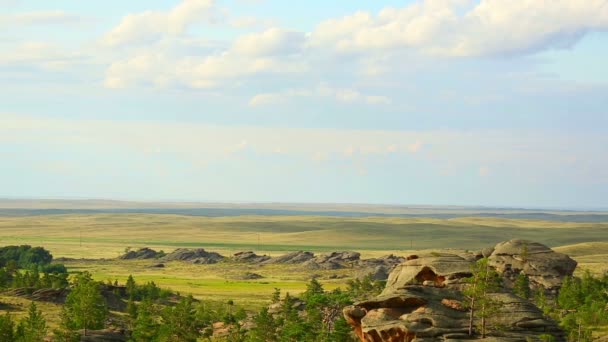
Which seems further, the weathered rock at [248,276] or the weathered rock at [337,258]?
the weathered rock at [337,258]

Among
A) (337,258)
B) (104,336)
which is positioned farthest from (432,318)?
(337,258)

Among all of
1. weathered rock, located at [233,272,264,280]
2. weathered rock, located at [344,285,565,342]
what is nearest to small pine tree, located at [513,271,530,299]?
weathered rock, located at [344,285,565,342]

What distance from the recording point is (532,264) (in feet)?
323

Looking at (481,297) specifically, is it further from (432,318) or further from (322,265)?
(322,265)

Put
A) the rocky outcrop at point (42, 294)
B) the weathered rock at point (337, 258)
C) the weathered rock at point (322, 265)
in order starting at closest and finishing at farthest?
the rocky outcrop at point (42, 294) < the weathered rock at point (322, 265) < the weathered rock at point (337, 258)

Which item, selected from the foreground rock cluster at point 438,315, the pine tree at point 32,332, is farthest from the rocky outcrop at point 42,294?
the foreground rock cluster at point 438,315

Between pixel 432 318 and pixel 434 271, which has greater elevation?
pixel 434 271

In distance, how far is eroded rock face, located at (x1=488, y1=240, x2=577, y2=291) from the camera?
97125 mm

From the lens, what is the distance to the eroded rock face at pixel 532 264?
97125mm

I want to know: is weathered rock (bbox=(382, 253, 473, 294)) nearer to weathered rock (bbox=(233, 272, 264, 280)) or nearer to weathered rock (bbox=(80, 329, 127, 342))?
weathered rock (bbox=(80, 329, 127, 342))

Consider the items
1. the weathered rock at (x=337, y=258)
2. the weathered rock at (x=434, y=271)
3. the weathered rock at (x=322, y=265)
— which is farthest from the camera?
the weathered rock at (x=337, y=258)

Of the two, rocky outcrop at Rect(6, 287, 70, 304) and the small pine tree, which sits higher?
the small pine tree

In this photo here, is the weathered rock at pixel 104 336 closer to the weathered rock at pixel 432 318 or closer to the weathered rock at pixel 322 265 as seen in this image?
the weathered rock at pixel 432 318

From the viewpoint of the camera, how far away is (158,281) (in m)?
154
